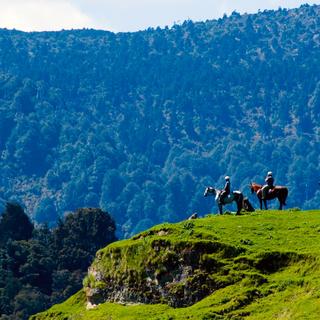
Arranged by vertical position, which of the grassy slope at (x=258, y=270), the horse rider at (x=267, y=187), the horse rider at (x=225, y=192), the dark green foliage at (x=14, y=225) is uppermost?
the dark green foliage at (x=14, y=225)

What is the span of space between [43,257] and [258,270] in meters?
98.2

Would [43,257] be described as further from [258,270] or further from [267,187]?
[258,270]

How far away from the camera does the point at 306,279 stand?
47.9 meters

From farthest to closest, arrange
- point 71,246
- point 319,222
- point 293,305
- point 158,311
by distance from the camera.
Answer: point 71,246, point 319,222, point 158,311, point 293,305

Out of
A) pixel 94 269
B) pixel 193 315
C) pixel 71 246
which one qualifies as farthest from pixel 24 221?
pixel 193 315

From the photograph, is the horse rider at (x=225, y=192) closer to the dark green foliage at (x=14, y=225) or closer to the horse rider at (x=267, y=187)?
the horse rider at (x=267, y=187)

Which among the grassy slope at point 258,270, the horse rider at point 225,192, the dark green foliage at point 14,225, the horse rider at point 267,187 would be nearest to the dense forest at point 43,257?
the dark green foliage at point 14,225

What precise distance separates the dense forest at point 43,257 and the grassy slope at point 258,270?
73164mm

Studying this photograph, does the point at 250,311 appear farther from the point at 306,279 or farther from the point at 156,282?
the point at 156,282

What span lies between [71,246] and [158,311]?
10558cm

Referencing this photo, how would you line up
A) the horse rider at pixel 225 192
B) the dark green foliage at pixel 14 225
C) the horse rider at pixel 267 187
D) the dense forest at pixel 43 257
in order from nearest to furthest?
the horse rider at pixel 225 192, the horse rider at pixel 267 187, the dense forest at pixel 43 257, the dark green foliage at pixel 14 225

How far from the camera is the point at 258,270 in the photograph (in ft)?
166

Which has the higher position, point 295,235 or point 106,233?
point 106,233

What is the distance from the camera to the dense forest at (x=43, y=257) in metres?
136
